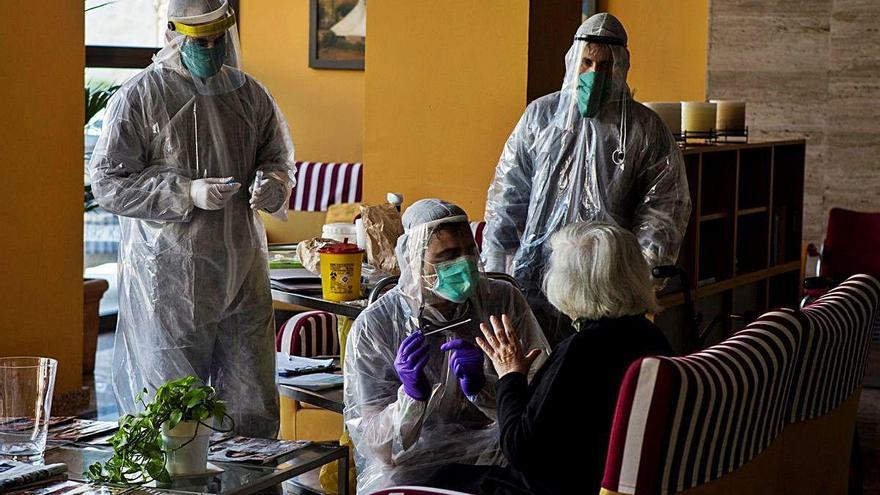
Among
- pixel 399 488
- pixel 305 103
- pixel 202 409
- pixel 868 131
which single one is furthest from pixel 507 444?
pixel 305 103

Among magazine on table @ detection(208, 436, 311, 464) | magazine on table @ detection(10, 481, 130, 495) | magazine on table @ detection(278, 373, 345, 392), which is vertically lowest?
magazine on table @ detection(278, 373, 345, 392)

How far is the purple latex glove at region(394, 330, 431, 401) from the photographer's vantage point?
2.50 metres

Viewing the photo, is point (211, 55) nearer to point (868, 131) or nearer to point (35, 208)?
point (35, 208)

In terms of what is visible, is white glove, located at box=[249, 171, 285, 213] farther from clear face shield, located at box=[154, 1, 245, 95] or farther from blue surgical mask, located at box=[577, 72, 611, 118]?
blue surgical mask, located at box=[577, 72, 611, 118]

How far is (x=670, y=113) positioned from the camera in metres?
4.36

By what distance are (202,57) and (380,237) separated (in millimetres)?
900

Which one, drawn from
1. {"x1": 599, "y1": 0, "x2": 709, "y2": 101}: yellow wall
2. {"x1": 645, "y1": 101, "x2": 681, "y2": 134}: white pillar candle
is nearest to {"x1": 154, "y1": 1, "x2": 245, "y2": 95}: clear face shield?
{"x1": 645, "y1": 101, "x2": 681, "y2": 134}: white pillar candle

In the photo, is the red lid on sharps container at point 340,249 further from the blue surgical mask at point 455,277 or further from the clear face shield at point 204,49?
the blue surgical mask at point 455,277

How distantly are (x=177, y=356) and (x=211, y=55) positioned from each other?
2.63 feet

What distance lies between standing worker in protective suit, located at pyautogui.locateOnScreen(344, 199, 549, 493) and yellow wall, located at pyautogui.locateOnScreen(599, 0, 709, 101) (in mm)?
4294

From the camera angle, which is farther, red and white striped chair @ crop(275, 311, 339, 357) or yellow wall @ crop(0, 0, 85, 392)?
red and white striped chair @ crop(275, 311, 339, 357)

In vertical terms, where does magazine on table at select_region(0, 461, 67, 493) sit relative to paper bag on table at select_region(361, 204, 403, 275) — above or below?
below

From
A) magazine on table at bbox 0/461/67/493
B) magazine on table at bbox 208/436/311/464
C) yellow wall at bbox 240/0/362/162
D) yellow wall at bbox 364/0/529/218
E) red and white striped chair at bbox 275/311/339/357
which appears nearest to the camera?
magazine on table at bbox 0/461/67/493

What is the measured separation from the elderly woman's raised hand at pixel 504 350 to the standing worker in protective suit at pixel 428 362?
0.31 feet
